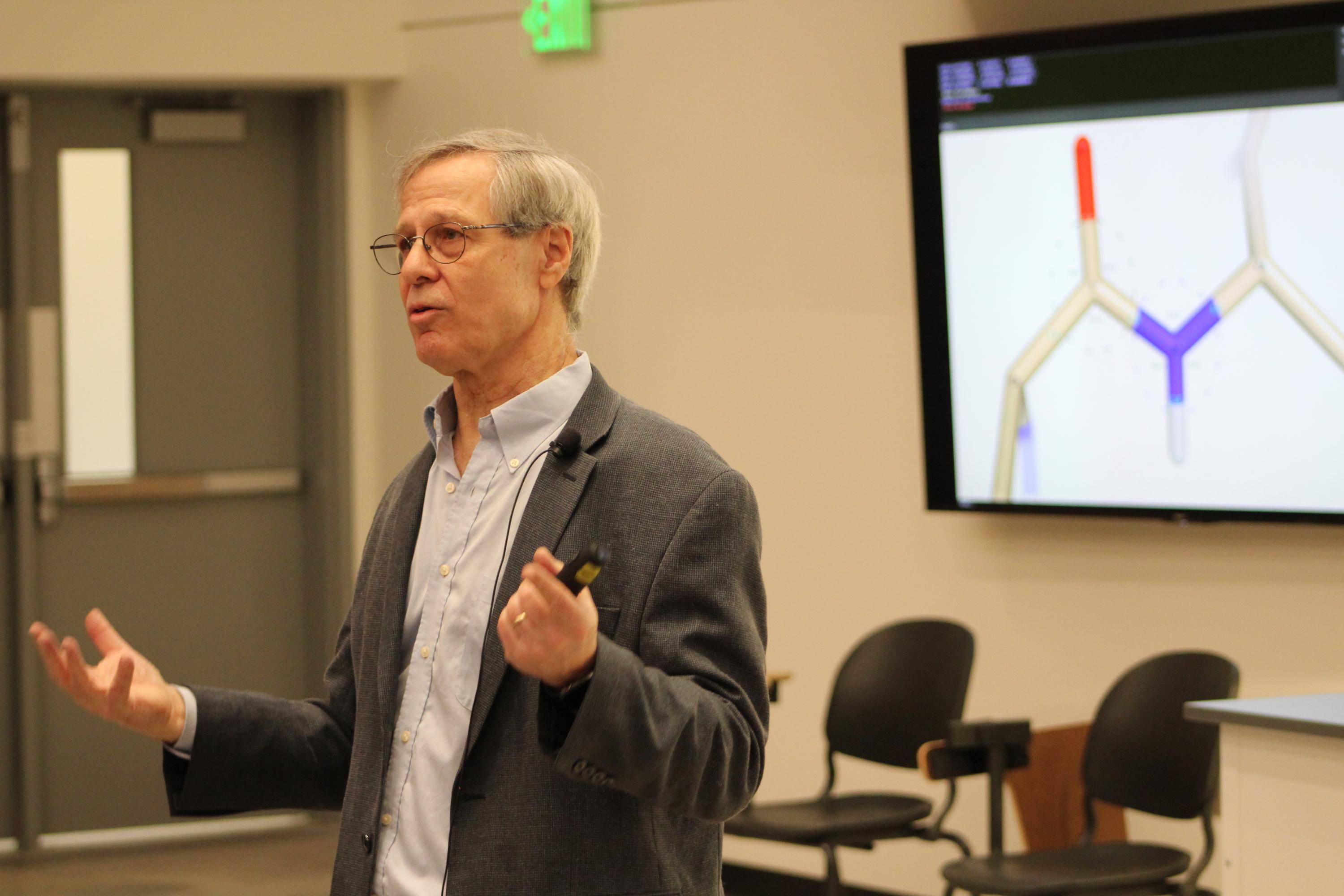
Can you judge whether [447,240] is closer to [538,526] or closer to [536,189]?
[536,189]

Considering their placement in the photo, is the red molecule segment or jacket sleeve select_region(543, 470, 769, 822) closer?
jacket sleeve select_region(543, 470, 769, 822)

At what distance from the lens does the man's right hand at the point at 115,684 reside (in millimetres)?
1666

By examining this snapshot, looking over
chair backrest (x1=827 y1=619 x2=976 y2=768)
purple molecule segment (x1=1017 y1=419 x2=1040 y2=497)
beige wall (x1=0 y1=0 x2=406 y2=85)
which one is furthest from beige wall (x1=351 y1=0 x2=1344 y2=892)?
beige wall (x1=0 y1=0 x2=406 y2=85)

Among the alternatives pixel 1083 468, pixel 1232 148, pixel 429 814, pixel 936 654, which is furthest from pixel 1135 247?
pixel 429 814

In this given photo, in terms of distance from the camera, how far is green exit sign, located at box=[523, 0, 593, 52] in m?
5.14

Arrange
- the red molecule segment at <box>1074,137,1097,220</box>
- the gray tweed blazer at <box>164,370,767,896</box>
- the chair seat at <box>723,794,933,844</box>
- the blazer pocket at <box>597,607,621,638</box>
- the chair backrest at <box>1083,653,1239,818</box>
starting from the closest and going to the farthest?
1. the gray tweed blazer at <box>164,370,767,896</box>
2. the blazer pocket at <box>597,607,621,638</box>
3. the chair backrest at <box>1083,653,1239,818</box>
4. the chair seat at <box>723,794,933,844</box>
5. the red molecule segment at <box>1074,137,1097,220</box>

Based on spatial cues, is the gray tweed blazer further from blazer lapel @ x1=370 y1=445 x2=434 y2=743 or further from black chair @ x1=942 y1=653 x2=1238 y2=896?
black chair @ x1=942 y1=653 x2=1238 y2=896

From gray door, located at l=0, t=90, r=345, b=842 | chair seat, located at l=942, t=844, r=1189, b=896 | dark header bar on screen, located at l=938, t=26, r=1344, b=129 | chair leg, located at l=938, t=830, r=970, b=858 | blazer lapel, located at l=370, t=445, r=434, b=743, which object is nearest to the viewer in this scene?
blazer lapel, located at l=370, t=445, r=434, b=743

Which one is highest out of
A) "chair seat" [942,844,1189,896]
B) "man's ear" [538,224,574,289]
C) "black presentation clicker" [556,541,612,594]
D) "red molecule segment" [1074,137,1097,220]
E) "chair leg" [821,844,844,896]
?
"red molecule segment" [1074,137,1097,220]

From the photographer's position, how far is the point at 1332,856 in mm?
2432

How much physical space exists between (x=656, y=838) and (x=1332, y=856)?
1364 millimetres

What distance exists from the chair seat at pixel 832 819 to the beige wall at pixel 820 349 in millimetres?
576

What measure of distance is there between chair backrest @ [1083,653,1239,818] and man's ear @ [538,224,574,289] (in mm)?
2158

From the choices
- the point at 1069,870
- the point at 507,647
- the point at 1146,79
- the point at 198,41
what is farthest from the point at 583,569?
the point at 198,41
